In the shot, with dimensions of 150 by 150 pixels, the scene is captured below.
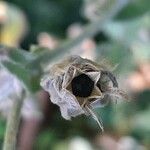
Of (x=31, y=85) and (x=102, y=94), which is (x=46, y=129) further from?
(x=102, y=94)

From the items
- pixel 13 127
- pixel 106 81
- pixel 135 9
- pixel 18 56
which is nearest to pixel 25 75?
pixel 18 56

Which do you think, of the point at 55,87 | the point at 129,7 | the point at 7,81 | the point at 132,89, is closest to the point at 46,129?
the point at 132,89

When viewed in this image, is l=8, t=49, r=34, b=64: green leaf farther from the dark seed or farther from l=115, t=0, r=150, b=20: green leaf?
l=115, t=0, r=150, b=20: green leaf

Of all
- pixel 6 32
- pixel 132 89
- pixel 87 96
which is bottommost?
pixel 87 96

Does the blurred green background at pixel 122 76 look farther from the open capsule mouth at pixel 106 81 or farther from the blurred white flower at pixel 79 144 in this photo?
the open capsule mouth at pixel 106 81

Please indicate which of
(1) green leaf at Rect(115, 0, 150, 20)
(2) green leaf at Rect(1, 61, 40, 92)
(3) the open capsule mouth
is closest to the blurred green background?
(1) green leaf at Rect(115, 0, 150, 20)

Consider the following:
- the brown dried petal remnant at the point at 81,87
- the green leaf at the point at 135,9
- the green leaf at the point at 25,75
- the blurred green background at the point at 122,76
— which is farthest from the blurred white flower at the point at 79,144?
the brown dried petal remnant at the point at 81,87
